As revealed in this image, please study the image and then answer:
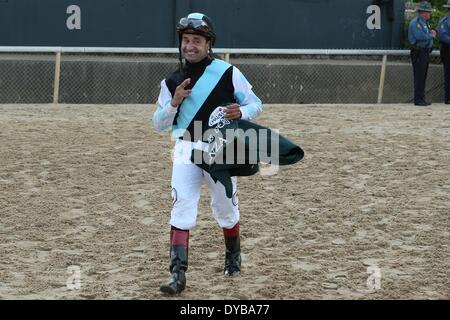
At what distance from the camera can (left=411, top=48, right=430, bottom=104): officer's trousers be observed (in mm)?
15445

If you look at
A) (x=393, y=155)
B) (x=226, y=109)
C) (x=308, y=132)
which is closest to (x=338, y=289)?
(x=226, y=109)

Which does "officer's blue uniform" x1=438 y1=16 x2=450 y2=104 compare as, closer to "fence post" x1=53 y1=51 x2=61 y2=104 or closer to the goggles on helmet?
"fence post" x1=53 y1=51 x2=61 y2=104

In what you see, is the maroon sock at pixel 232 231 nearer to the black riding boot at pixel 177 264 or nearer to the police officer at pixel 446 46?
the black riding boot at pixel 177 264

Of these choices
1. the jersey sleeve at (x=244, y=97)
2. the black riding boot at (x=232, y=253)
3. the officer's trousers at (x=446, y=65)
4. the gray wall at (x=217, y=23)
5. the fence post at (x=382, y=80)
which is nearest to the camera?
the jersey sleeve at (x=244, y=97)

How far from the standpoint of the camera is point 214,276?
652 centimetres

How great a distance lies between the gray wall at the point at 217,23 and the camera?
16156 mm

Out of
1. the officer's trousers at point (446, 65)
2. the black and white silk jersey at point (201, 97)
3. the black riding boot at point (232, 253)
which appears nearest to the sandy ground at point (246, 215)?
the black riding boot at point (232, 253)


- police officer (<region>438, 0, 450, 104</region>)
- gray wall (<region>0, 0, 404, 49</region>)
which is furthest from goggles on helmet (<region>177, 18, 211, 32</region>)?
gray wall (<region>0, 0, 404, 49</region>)

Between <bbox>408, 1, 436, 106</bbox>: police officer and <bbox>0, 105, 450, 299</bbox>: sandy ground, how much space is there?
2572 millimetres

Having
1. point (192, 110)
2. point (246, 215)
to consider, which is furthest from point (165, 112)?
point (246, 215)

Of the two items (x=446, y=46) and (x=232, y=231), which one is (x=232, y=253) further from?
(x=446, y=46)

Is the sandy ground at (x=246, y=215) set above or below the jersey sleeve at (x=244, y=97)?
below

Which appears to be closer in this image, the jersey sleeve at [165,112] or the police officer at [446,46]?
the jersey sleeve at [165,112]

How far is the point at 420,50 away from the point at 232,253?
31.3 ft
